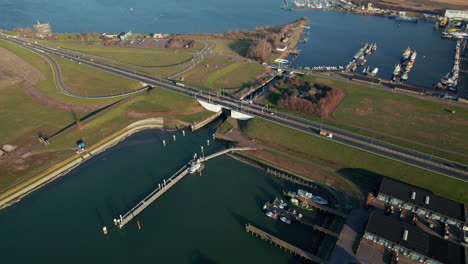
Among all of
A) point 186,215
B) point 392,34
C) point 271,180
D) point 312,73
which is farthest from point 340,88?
point 392,34

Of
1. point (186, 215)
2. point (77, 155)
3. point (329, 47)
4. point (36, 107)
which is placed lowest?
point (186, 215)

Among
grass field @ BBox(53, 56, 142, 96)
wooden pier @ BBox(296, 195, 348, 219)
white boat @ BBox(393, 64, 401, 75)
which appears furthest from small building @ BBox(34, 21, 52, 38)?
white boat @ BBox(393, 64, 401, 75)

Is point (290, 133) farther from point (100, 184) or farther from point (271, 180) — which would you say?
point (100, 184)

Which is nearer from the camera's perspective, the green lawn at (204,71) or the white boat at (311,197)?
the white boat at (311,197)

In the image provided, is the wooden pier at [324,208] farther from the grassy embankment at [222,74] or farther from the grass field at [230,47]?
the grass field at [230,47]

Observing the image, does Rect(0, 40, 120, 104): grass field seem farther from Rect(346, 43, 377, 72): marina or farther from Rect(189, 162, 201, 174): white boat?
Rect(346, 43, 377, 72): marina

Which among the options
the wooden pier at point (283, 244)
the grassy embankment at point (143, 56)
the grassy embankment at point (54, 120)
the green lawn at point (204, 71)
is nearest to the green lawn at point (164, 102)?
the grassy embankment at point (54, 120)
